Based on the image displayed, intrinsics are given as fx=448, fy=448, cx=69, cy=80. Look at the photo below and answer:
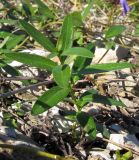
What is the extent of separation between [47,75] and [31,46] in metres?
0.25

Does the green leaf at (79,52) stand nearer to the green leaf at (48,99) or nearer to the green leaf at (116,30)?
the green leaf at (48,99)

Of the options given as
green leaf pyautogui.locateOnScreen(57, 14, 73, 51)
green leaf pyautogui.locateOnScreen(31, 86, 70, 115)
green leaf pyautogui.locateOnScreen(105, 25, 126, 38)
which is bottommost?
green leaf pyautogui.locateOnScreen(31, 86, 70, 115)

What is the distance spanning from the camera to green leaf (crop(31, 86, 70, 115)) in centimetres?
123

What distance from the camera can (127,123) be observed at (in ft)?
5.32

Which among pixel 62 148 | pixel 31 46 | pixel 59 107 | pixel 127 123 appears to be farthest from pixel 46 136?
pixel 31 46

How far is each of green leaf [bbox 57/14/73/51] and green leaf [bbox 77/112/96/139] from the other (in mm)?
209

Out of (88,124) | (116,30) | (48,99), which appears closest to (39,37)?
(48,99)

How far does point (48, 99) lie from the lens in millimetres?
1258

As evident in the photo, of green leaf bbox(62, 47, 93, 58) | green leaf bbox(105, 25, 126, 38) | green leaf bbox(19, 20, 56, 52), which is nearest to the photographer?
green leaf bbox(62, 47, 93, 58)

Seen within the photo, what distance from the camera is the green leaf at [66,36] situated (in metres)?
1.30

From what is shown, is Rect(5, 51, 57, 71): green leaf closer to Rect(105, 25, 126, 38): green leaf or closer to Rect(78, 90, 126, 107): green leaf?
Rect(78, 90, 126, 107): green leaf

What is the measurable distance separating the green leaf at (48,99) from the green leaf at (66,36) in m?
0.12

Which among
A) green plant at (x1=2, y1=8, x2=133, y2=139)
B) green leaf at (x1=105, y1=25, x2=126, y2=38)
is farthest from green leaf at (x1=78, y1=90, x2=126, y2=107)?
green leaf at (x1=105, y1=25, x2=126, y2=38)

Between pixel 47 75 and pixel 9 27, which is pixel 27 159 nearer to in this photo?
pixel 47 75
